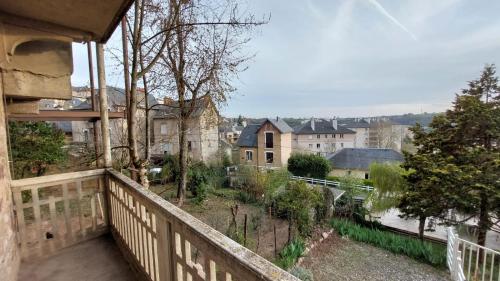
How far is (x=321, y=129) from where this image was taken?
26.3m

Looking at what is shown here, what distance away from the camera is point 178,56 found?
7.16 m

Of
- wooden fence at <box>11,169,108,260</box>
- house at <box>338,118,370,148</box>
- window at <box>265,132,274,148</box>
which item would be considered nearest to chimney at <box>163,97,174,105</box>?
wooden fence at <box>11,169,108,260</box>

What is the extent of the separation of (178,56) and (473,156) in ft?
29.4

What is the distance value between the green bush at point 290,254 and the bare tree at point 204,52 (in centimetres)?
463

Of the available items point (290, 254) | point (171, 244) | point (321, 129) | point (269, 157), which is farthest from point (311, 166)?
point (171, 244)

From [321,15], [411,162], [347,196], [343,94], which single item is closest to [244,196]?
[347,196]

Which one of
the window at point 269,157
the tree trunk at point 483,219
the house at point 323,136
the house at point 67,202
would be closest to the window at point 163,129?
the window at point 269,157

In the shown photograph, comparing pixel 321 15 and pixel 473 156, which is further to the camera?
pixel 321 15

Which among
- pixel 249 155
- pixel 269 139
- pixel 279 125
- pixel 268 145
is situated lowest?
pixel 249 155

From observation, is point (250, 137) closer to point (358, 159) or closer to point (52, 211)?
point (358, 159)

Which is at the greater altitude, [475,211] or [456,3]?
[456,3]

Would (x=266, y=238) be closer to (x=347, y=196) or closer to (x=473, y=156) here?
(x=347, y=196)

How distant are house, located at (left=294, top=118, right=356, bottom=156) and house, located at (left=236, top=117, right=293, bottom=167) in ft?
18.8

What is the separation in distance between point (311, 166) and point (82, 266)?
1526cm
